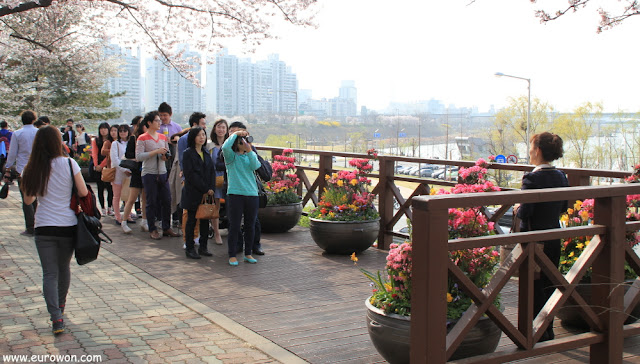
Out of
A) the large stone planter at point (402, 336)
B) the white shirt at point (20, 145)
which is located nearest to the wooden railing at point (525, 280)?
the large stone planter at point (402, 336)

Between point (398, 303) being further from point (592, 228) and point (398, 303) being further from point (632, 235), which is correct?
point (632, 235)

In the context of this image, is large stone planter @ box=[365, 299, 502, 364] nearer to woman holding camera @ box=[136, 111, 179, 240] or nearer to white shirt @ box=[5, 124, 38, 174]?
woman holding camera @ box=[136, 111, 179, 240]

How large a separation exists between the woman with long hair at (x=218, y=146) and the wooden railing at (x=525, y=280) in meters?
5.33

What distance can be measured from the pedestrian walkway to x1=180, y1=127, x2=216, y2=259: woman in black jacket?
103cm

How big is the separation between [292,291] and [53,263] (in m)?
2.43

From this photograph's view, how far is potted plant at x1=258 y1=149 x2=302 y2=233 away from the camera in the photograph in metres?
10.0

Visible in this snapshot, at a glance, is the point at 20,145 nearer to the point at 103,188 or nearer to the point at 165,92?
the point at 103,188

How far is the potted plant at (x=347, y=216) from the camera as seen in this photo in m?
8.19

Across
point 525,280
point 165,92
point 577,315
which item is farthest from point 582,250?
point 165,92

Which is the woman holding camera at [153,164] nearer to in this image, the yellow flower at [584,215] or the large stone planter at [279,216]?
the large stone planter at [279,216]

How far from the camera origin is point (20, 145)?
977cm

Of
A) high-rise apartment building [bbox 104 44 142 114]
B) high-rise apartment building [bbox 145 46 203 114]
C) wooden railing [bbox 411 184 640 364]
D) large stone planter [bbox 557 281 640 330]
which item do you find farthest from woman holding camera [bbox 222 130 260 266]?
high-rise apartment building [bbox 145 46 203 114]

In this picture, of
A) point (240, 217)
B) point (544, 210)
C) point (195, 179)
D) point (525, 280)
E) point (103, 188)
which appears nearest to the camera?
point (525, 280)

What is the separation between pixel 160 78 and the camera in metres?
60.5
